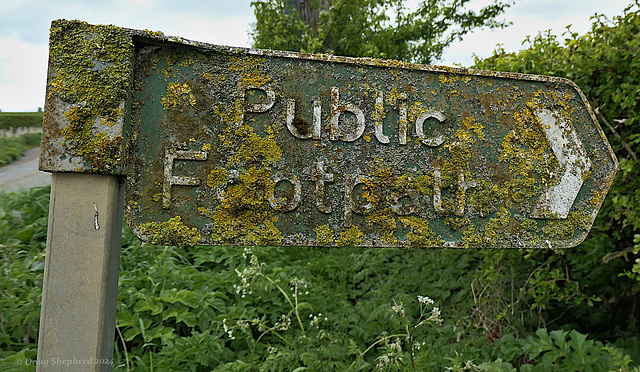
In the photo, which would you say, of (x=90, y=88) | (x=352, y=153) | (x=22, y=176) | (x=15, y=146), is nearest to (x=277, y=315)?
(x=352, y=153)

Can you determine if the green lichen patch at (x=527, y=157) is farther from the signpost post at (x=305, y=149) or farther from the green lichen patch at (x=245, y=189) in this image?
the green lichen patch at (x=245, y=189)

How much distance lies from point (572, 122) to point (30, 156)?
6.41 m

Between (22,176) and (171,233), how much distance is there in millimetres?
4372

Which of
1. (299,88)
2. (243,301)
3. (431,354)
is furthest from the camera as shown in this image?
(243,301)

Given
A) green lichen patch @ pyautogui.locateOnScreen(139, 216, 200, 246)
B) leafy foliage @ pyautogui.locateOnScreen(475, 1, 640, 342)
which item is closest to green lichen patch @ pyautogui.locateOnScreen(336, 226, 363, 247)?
green lichen patch @ pyautogui.locateOnScreen(139, 216, 200, 246)

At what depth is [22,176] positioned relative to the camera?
4.38 m

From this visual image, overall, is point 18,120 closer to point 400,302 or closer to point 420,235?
point 400,302

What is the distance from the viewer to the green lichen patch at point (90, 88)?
1.00m

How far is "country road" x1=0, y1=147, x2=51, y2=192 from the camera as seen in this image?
3980 mm

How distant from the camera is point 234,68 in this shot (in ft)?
3.88

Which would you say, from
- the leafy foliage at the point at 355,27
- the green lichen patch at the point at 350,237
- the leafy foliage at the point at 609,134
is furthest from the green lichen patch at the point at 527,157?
the leafy foliage at the point at 355,27

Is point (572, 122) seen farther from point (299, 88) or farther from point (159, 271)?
point (159, 271)

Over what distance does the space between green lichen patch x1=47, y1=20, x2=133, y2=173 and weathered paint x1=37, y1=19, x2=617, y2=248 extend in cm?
7

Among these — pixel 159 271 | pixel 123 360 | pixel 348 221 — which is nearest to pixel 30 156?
pixel 159 271
